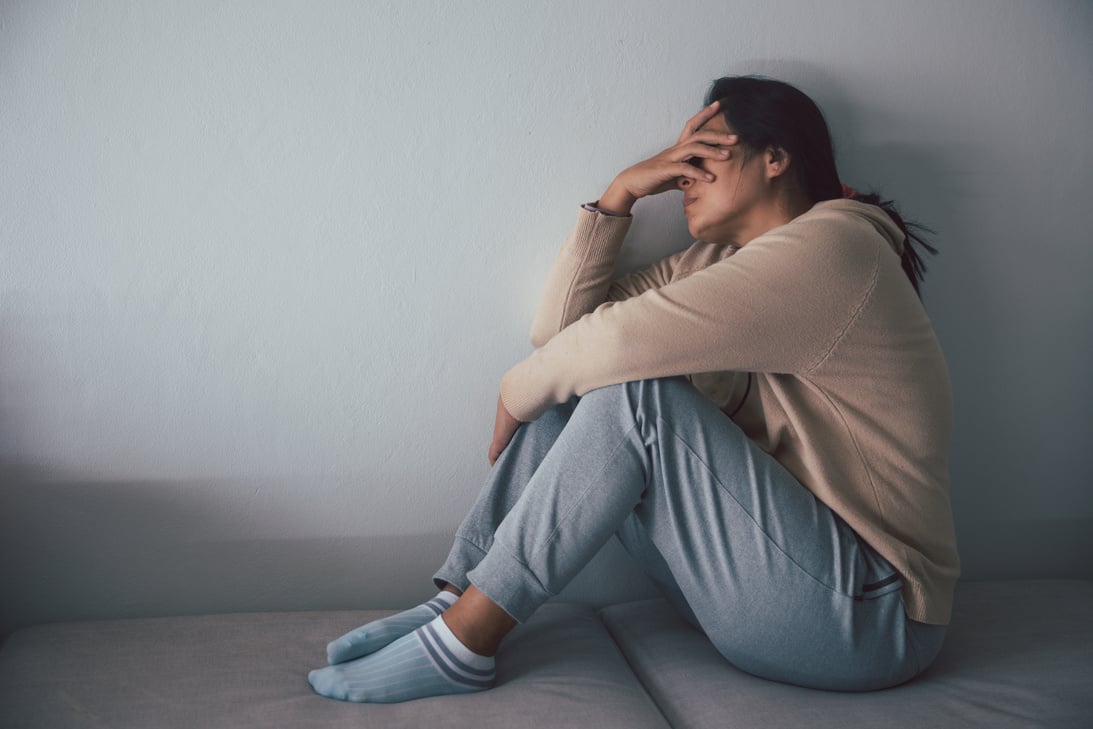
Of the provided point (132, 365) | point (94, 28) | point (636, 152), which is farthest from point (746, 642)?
point (94, 28)

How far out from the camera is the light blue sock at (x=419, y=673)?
1.26 meters

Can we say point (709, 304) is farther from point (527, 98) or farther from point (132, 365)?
point (132, 365)

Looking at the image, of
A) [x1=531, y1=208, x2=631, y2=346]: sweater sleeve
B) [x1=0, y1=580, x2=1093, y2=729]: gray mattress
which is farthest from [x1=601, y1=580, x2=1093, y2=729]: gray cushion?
[x1=531, y1=208, x2=631, y2=346]: sweater sleeve

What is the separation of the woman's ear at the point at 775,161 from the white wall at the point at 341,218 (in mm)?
234

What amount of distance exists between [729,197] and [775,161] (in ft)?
0.28

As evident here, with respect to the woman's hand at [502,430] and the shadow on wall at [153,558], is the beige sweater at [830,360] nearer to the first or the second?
the woman's hand at [502,430]

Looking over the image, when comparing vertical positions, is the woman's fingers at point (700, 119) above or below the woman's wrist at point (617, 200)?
above

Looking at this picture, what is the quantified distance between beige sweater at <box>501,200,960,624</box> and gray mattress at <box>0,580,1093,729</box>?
0.15 m

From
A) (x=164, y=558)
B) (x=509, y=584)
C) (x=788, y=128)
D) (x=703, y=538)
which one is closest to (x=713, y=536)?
(x=703, y=538)

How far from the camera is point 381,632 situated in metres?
1.37

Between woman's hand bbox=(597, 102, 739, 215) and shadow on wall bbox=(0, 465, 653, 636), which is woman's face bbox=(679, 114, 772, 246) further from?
shadow on wall bbox=(0, 465, 653, 636)

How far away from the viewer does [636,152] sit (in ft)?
5.28

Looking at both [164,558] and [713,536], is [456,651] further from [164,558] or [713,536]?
[164,558]

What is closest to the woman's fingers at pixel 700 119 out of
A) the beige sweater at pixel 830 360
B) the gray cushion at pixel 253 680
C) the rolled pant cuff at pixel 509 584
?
the beige sweater at pixel 830 360
